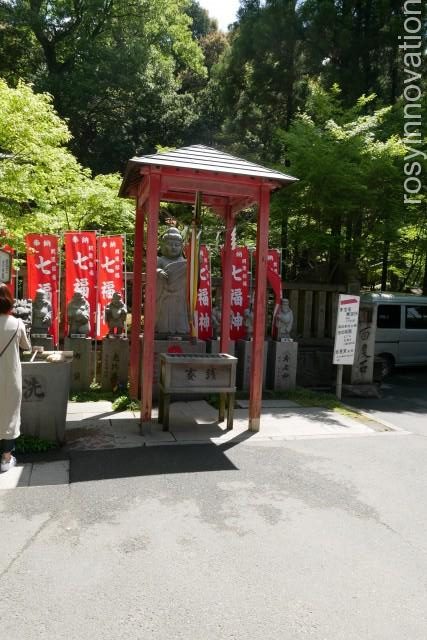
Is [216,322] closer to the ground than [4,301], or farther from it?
closer to the ground

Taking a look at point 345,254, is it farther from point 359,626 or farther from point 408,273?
point 359,626

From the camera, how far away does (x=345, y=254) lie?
44.0 feet

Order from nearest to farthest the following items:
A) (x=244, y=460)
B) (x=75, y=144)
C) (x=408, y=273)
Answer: (x=244, y=460) → (x=408, y=273) → (x=75, y=144)

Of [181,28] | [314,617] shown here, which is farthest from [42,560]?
[181,28]

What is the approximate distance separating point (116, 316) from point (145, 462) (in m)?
4.23

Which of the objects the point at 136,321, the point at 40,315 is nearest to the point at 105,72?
the point at 40,315

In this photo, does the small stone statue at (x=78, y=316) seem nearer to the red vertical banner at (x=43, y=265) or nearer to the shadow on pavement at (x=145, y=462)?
the red vertical banner at (x=43, y=265)

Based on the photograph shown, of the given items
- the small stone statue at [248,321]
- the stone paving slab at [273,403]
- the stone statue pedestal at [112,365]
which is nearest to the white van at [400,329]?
the small stone statue at [248,321]

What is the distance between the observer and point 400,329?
43.4 ft

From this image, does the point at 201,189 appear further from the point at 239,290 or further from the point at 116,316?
the point at 239,290

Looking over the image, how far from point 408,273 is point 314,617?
17664 millimetres

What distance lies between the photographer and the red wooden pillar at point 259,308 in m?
6.92

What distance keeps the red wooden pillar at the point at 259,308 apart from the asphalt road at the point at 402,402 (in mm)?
2680

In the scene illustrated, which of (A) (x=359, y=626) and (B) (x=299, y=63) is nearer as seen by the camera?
(A) (x=359, y=626)
